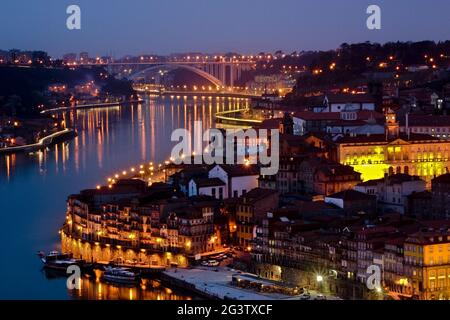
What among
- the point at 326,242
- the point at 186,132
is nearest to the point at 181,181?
the point at 326,242

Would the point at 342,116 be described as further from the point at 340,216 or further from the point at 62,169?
the point at 340,216

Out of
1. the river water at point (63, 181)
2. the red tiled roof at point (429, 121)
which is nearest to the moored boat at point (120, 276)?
the river water at point (63, 181)

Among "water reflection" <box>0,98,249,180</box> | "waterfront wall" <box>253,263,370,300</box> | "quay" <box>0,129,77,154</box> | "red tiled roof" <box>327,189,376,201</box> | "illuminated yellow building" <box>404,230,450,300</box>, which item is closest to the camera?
"illuminated yellow building" <box>404,230,450,300</box>

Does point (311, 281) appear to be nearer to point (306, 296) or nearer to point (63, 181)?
point (306, 296)

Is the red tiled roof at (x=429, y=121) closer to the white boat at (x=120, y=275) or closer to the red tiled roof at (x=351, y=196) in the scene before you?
the red tiled roof at (x=351, y=196)

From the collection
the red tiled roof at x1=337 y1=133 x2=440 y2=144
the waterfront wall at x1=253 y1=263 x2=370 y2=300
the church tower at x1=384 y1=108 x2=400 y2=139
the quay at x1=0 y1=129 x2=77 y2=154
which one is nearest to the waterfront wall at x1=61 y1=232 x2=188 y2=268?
the waterfront wall at x1=253 y1=263 x2=370 y2=300

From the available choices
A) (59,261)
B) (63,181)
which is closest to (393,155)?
(59,261)

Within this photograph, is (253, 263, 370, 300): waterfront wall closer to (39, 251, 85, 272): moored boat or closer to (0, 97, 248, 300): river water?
(0, 97, 248, 300): river water
